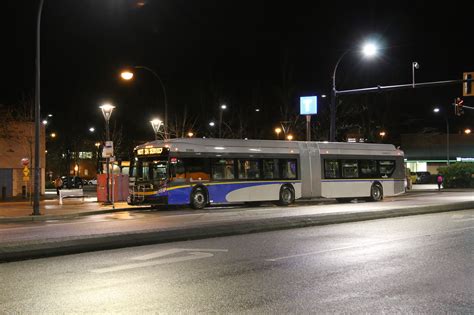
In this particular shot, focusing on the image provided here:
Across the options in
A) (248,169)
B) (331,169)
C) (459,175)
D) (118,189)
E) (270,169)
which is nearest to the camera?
(248,169)

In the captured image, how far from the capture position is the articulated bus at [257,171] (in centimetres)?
2630

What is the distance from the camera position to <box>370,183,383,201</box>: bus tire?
32500mm

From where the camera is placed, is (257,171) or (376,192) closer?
(257,171)

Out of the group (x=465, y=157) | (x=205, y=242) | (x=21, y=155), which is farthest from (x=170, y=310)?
(x=465, y=157)

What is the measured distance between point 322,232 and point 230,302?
8545 millimetres

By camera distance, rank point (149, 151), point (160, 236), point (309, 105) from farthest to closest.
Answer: point (309, 105), point (149, 151), point (160, 236)

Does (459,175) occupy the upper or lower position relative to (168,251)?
upper

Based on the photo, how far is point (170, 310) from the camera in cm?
689

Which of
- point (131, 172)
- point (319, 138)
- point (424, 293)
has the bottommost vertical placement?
point (424, 293)

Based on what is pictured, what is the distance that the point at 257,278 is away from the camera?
8.91m

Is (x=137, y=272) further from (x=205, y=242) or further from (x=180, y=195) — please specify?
(x=180, y=195)

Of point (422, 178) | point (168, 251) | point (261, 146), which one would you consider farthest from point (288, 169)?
point (422, 178)

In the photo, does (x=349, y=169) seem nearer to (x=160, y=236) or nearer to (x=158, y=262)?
(x=160, y=236)

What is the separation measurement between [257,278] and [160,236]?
17.7 feet
